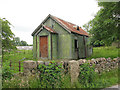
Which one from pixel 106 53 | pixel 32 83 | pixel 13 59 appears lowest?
pixel 32 83

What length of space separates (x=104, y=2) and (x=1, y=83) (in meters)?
9.38

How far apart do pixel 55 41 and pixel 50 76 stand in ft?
28.2

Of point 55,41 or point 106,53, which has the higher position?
point 55,41

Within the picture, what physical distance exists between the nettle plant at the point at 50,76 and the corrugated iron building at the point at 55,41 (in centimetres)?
752

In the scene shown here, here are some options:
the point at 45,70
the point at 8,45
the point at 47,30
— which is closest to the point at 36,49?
the point at 47,30

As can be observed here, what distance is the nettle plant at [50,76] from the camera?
Answer: 14.4ft

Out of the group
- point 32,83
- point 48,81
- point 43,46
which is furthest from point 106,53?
point 32,83

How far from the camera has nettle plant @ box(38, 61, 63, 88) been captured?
440 cm

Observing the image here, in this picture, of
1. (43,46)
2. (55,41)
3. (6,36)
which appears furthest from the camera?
(55,41)

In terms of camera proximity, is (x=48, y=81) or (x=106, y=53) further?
(x=106, y=53)

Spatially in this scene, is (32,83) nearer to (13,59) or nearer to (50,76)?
(50,76)

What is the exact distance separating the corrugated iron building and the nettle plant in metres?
7.52

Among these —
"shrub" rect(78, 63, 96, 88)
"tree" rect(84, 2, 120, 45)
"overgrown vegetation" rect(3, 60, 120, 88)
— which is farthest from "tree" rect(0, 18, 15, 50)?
"tree" rect(84, 2, 120, 45)

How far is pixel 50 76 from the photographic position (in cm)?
440
